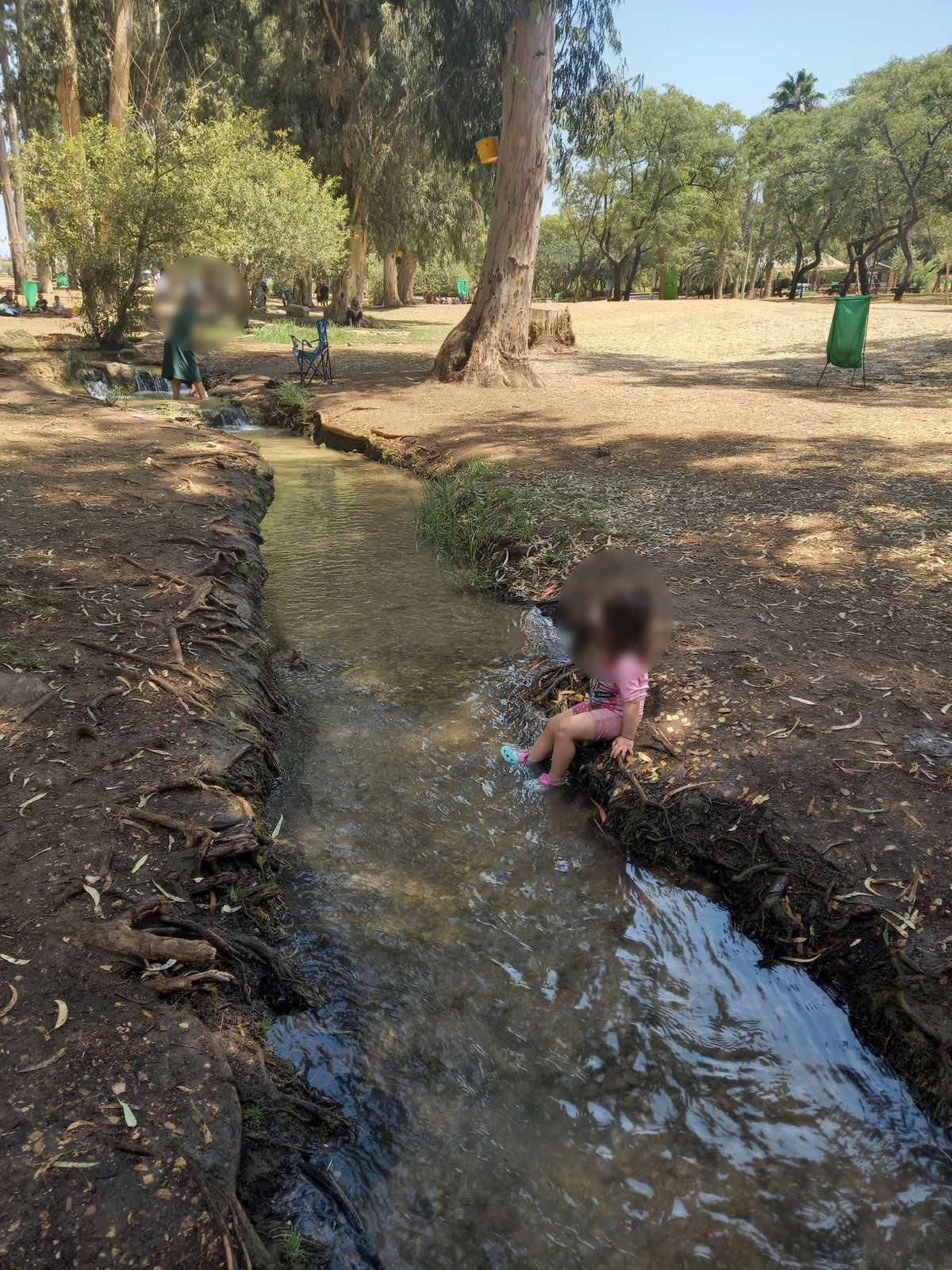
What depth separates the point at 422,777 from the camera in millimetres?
3893

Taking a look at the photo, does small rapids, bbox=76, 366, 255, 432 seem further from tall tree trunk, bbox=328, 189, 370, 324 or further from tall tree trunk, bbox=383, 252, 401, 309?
tall tree trunk, bbox=383, 252, 401, 309

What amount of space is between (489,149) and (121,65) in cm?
1067

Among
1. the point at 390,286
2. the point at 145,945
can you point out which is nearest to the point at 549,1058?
the point at 145,945

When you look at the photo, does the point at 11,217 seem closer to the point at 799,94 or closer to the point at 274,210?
the point at 274,210

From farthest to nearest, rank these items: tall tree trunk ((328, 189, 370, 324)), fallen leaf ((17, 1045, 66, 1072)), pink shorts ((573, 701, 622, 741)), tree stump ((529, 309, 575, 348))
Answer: tall tree trunk ((328, 189, 370, 324))
tree stump ((529, 309, 575, 348))
pink shorts ((573, 701, 622, 741))
fallen leaf ((17, 1045, 66, 1072))

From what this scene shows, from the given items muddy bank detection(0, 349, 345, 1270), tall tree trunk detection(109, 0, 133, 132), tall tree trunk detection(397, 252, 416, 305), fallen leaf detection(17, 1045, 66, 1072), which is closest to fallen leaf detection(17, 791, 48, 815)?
muddy bank detection(0, 349, 345, 1270)

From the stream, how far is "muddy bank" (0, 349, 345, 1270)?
0.22 metres

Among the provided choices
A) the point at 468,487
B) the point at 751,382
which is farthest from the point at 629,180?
the point at 468,487

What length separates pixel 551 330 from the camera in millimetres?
20609

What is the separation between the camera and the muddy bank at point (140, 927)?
5.49 ft

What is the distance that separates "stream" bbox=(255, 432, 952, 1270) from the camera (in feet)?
6.53

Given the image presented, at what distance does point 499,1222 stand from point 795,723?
241 centimetres

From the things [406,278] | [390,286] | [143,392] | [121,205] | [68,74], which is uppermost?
[68,74]

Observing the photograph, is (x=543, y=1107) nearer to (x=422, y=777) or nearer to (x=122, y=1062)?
(x=122, y=1062)
